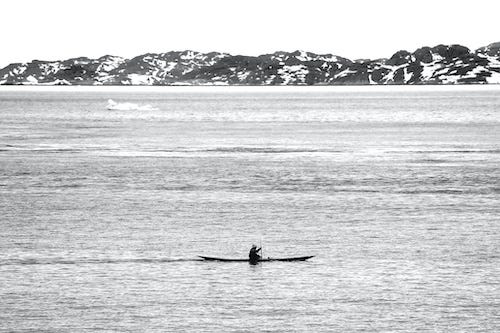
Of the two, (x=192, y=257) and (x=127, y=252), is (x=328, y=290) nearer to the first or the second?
(x=192, y=257)

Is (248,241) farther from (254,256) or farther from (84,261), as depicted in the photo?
(84,261)

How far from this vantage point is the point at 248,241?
45.2 metres

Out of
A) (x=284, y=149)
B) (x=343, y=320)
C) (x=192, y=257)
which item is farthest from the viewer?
(x=284, y=149)

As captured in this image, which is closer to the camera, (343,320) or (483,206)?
(343,320)

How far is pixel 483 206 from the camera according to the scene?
5628 cm

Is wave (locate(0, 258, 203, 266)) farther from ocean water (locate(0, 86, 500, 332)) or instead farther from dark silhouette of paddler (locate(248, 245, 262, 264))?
dark silhouette of paddler (locate(248, 245, 262, 264))

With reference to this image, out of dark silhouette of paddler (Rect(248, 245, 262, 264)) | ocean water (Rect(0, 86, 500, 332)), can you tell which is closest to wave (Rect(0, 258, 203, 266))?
ocean water (Rect(0, 86, 500, 332))

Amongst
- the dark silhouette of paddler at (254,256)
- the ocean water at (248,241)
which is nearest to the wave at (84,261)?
the ocean water at (248,241)

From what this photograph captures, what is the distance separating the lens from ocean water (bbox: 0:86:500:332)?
32250 mm

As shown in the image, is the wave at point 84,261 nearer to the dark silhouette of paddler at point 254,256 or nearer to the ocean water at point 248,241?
the ocean water at point 248,241

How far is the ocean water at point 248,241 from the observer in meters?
32.2

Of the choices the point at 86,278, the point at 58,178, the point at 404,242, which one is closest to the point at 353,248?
the point at 404,242

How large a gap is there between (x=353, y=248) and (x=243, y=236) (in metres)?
5.49

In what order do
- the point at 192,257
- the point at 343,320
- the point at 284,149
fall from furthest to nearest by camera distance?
the point at 284,149, the point at 192,257, the point at 343,320
